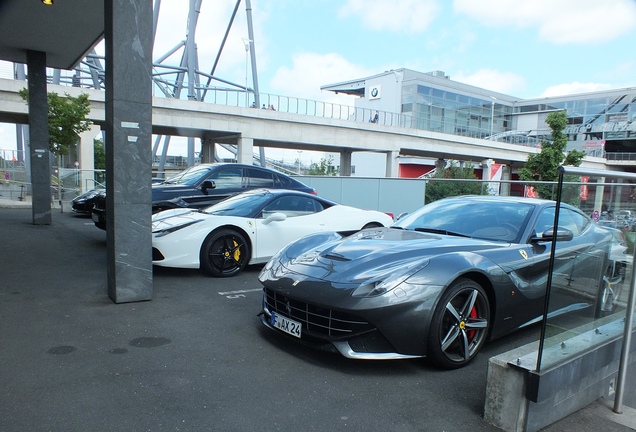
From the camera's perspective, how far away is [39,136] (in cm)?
1184

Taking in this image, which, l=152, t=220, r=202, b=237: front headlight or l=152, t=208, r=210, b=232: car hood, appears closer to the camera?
l=152, t=220, r=202, b=237: front headlight

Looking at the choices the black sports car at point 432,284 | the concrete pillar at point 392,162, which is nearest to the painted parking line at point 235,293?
the black sports car at point 432,284

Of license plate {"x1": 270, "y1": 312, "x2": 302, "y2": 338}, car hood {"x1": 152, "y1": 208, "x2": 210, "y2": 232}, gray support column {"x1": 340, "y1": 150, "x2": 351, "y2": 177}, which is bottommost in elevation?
license plate {"x1": 270, "y1": 312, "x2": 302, "y2": 338}

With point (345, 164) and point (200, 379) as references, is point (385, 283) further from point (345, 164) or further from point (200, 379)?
point (345, 164)

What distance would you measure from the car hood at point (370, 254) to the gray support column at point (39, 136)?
34.4 feet

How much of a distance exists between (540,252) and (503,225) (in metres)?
0.42

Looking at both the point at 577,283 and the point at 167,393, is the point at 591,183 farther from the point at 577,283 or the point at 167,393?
the point at 167,393

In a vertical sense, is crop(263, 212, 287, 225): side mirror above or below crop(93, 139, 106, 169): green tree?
below

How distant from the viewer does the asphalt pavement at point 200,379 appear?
2.71 metres

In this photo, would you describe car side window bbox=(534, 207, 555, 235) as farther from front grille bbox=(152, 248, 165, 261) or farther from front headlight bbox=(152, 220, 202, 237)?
front grille bbox=(152, 248, 165, 261)

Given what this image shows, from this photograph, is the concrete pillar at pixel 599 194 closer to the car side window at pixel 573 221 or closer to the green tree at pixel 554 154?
the car side window at pixel 573 221

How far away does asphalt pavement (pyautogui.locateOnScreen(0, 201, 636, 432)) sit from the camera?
2707 mm

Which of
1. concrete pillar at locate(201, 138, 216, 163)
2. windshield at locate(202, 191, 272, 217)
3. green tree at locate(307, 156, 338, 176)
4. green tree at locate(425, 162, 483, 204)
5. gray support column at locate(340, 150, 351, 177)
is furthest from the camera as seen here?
green tree at locate(307, 156, 338, 176)

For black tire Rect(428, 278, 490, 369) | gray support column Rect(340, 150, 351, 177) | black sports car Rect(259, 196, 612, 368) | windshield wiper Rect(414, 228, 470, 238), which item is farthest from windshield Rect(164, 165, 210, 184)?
gray support column Rect(340, 150, 351, 177)
